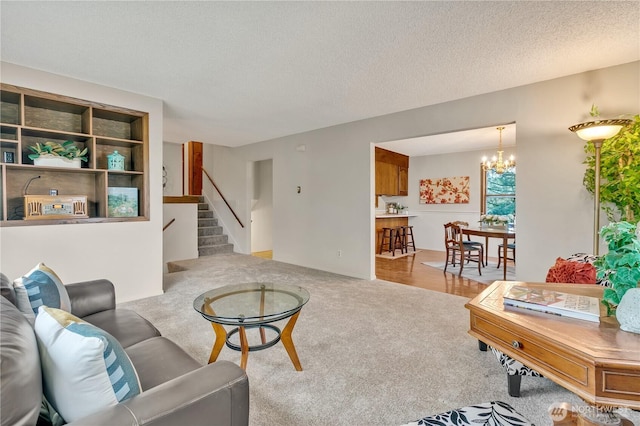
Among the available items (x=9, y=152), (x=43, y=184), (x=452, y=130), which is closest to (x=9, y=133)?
(x=9, y=152)

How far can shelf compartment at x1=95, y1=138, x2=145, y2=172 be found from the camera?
3.64 meters

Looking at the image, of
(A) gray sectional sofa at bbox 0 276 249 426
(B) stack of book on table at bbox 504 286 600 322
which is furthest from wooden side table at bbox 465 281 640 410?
(A) gray sectional sofa at bbox 0 276 249 426

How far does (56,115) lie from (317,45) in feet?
10.2

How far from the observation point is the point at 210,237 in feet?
22.9

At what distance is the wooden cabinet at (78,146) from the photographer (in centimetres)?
295

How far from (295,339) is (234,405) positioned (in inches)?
61.8

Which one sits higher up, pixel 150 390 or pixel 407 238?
pixel 150 390

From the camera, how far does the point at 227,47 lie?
248cm

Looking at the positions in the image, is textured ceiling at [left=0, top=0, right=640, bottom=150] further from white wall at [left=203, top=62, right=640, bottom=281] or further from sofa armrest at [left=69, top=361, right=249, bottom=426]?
sofa armrest at [left=69, top=361, right=249, bottom=426]

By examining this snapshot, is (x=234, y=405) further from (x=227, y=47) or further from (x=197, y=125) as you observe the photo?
(x=197, y=125)

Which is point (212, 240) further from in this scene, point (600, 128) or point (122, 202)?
point (600, 128)

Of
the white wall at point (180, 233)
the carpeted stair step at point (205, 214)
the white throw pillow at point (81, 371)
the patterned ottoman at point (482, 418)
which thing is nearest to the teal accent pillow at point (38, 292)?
the white throw pillow at point (81, 371)

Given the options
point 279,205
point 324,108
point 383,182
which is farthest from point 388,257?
point 324,108

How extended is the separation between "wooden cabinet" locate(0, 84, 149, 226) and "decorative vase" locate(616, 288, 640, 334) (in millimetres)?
4168
